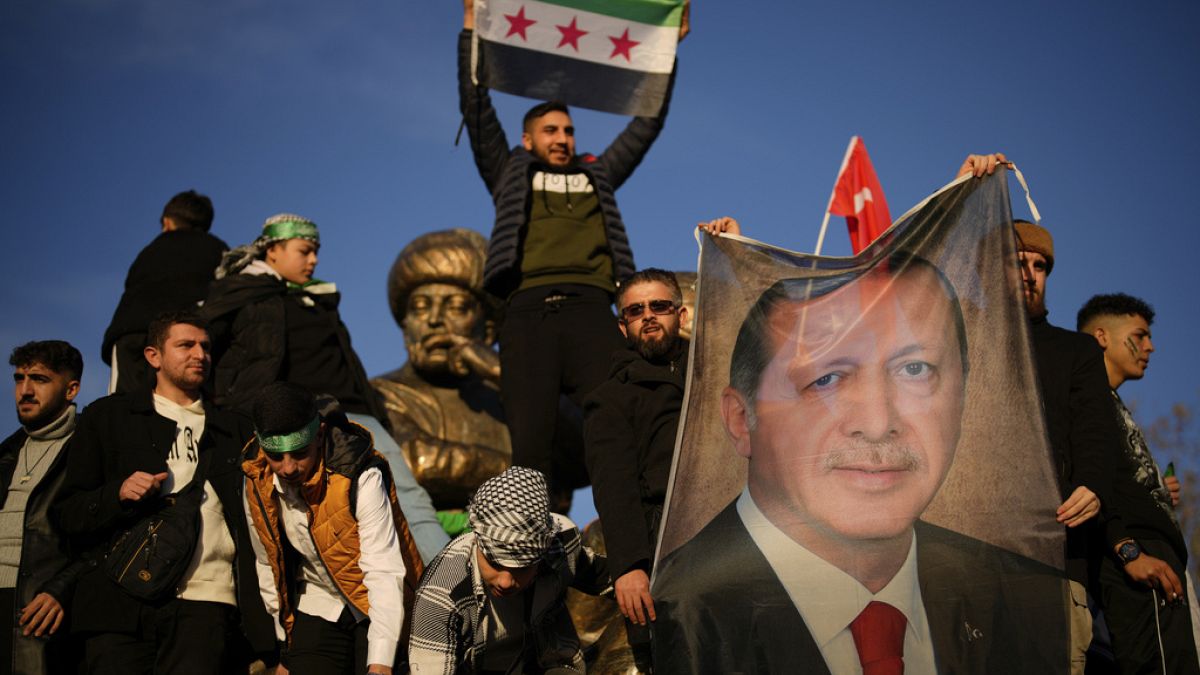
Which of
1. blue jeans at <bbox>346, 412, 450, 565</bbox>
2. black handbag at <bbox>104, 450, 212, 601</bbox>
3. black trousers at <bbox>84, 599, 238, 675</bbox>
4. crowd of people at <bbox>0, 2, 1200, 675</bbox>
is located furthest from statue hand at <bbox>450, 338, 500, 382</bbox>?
black trousers at <bbox>84, 599, 238, 675</bbox>

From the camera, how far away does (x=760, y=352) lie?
5.93m

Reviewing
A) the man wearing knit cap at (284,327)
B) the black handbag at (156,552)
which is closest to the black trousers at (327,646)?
the black handbag at (156,552)

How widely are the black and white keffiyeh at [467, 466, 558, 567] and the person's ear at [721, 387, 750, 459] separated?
974 millimetres

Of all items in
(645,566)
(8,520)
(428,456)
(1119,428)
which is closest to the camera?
(645,566)

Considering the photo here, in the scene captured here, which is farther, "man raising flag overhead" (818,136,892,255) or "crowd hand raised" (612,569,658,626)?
"man raising flag overhead" (818,136,892,255)

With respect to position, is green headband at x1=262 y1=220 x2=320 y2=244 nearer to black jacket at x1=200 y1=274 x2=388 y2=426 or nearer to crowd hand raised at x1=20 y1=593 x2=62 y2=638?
black jacket at x1=200 y1=274 x2=388 y2=426

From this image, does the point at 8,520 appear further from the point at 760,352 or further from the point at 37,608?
the point at 760,352

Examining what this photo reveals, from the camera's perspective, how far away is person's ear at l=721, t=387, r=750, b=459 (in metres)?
5.82

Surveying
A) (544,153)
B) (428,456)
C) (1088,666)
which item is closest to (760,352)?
(1088,666)

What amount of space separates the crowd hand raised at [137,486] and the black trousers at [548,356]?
2188 millimetres

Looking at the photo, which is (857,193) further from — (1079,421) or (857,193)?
(1079,421)

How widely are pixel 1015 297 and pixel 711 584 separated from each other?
167cm

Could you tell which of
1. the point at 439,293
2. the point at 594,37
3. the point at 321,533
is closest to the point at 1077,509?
the point at 321,533

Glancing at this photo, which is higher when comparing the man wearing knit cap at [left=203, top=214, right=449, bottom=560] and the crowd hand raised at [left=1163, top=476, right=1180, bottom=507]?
the man wearing knit cap at [left=203, top=214, right=449, bottom=560]
